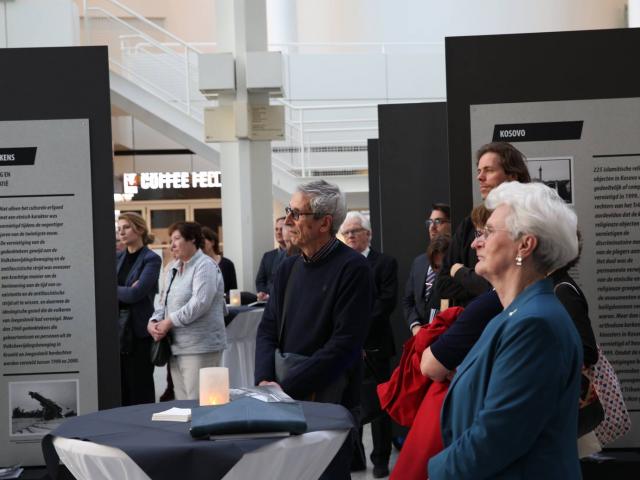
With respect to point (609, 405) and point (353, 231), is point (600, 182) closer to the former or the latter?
point (609, 405)

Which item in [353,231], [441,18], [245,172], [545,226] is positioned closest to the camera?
[545,226]

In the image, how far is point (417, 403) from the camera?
3.16 meters

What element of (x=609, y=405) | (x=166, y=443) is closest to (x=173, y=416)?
(x=166, y=443)

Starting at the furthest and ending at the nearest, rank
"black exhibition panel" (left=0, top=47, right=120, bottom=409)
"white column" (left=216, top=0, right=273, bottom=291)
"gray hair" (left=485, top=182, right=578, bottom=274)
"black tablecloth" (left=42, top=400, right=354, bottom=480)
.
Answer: "white column" (left=216, top=0, right=273, bottom=291), "black exhibition panel" (left=0, top=47, right=120, bottom=409), "black tablecloth" (left=42, top=400, right=354, bottom=480), "gray hair" (left=485, top=182, right=578, bottom=274)

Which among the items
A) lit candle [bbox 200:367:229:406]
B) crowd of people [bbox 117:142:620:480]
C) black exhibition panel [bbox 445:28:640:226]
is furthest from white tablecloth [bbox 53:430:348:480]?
black exhibition panel [bbox 445:28:640:226]

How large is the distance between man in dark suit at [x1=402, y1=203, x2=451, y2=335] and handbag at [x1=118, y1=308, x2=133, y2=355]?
74.6 inches

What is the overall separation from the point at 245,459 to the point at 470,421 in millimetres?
701

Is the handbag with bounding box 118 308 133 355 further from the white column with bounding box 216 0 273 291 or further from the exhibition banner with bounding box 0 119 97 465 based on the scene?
the white column with bounding box 216 0 273 291

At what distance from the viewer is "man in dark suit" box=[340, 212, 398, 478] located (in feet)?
19.7

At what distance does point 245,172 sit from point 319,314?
6919 millimetres

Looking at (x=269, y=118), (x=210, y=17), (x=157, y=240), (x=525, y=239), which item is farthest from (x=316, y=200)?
(x=210, y=17)

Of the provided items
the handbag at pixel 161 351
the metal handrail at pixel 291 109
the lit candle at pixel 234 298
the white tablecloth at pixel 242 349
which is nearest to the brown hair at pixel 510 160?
the handbag at pixel 161 351

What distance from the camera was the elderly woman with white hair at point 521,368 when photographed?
219 centimetres

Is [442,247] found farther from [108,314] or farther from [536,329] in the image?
[536,329]
